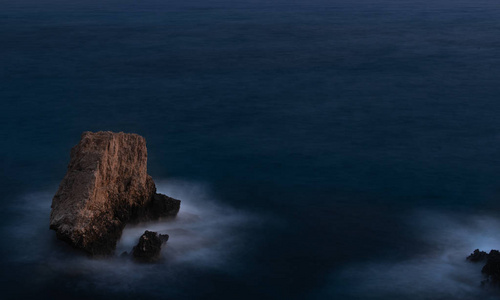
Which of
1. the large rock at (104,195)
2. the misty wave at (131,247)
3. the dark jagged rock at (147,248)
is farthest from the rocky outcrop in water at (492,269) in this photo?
the large rock at (104,195)

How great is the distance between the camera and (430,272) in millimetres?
25875

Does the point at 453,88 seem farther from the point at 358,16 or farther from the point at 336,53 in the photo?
the point at 358,16

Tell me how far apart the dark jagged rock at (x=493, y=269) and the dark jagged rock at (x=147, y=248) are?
11.1m

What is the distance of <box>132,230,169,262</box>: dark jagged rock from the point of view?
1011 inches

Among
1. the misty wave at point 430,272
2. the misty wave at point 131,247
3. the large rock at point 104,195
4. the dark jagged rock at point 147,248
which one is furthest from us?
the dark jagged rock at point 147,248

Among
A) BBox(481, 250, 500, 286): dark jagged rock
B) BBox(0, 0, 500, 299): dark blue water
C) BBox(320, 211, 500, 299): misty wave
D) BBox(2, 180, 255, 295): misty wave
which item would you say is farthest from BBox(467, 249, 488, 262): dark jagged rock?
BBox(2, 180, 255, 295): misty wave

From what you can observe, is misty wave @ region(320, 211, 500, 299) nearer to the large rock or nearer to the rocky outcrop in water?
the rocky outcrop in water

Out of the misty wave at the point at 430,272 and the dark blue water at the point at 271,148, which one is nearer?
the misty wave at the point at 430,272

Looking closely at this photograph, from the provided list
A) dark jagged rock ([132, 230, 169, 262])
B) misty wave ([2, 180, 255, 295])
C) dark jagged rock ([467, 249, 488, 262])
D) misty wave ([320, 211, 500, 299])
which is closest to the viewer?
misty wave ([320, 211, 500, 299])

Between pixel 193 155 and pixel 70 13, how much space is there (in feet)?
194

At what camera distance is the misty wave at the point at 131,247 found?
2480 cm

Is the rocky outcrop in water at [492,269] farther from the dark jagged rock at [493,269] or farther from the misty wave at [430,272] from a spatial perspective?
the misty wave at [430,272]

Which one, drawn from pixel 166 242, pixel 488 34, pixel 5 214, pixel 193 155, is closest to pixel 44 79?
pixel 193 155

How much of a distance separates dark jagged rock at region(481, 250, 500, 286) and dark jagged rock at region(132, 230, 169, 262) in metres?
11.1
